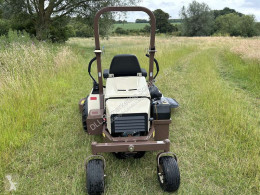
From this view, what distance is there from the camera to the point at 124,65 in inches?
126

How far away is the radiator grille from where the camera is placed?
8.20 feet

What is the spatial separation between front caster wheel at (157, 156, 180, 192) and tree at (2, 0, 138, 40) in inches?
494

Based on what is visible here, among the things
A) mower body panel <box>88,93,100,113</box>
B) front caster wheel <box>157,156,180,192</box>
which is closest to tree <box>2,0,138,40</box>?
mower body panel <box>88,93,100,113</box>

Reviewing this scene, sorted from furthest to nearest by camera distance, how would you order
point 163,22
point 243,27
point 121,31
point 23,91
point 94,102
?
1. point 163,22
2. point 121,31
3. point 243,27
4. point 23,91
5. point 94,102

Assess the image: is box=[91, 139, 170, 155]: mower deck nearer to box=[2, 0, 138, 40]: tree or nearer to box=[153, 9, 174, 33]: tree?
box=[2, 0, 138, 40]: tree

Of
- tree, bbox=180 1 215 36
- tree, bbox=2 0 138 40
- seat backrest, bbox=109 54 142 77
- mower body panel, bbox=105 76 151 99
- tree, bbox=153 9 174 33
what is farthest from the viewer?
tree, bbox=153 9 174 33

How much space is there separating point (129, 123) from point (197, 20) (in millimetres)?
51903

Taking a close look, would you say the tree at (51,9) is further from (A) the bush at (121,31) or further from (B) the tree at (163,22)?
(B) the tree at (163,22)

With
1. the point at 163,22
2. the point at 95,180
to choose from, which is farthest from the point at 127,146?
the point at 163,22

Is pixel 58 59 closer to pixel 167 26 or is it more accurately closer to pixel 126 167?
pixel 126 167

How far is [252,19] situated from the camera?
1692 inches

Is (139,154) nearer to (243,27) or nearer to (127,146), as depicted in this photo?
(127,146)

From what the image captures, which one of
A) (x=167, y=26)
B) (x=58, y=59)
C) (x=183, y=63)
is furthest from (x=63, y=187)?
(x=167, y=26)

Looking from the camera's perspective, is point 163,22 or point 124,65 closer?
point 124,65
